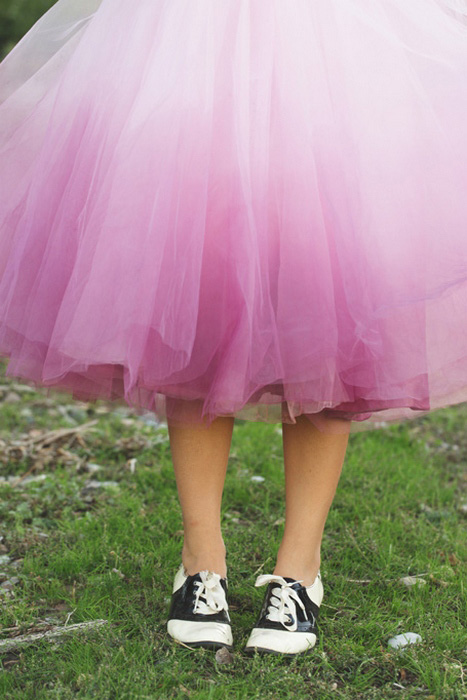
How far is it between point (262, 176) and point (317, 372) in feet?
1.20

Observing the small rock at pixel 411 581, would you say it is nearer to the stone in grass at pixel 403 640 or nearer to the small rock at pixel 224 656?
the stone in grass at pixel 403 640

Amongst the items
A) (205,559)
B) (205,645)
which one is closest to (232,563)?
(205,559)

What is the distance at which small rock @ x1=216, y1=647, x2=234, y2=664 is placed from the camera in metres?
1.55

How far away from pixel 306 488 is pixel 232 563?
0.44 metres

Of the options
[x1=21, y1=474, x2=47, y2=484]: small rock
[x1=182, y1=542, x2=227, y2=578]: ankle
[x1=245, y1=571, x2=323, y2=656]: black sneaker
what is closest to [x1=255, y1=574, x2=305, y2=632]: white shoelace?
[x1=245, y1=571, x2=323, y2=656]: black sneaker

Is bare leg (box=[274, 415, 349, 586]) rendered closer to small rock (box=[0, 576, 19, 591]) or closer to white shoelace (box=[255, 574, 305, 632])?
white shoelace (box=[255, 574, 305, 632])

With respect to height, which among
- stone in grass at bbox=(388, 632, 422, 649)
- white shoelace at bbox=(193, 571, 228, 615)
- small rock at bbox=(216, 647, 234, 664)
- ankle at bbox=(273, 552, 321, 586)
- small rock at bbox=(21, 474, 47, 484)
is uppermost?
small rock at bbox=(21, 474, 47, 484)

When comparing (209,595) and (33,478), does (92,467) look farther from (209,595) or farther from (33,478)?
(209,595)

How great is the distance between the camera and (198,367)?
1.45 m

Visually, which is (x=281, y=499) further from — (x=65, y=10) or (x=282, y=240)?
(x=65, y=10)

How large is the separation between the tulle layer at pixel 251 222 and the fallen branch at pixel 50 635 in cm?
48

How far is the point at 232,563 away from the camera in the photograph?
199 cm

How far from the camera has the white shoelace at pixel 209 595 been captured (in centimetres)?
162

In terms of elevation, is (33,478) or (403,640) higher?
(33,478)
